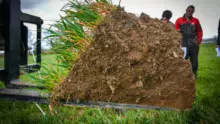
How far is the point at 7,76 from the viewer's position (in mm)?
2936

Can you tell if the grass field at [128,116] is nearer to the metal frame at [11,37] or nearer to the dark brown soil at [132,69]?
the dark brown soil at [132,69]

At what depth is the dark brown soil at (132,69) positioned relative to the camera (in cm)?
222

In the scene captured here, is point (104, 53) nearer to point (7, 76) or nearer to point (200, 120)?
point (200, 120)

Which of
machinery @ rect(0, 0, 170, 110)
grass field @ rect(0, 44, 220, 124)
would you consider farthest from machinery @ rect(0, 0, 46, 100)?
grass field @ rect(0, 44, 220, 124)

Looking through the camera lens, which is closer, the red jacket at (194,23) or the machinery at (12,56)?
the machinery at (12,56)

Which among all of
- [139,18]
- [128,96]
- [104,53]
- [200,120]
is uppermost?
[139,18]

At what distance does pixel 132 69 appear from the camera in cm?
223

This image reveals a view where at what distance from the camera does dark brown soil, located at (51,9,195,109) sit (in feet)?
7.30

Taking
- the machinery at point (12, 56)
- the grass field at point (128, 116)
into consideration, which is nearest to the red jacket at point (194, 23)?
the grass field at point (128, 116)

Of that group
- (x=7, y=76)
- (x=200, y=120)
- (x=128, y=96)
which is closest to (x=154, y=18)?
(x=128, y=96)

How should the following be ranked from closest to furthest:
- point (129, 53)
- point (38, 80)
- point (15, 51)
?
point (129, 53), point (38, 80), point (15, 51)

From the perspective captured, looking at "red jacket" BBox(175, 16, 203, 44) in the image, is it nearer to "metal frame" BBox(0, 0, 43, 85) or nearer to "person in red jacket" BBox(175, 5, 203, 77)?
"person in red jacket" BBox(175, 5, 203, 77)

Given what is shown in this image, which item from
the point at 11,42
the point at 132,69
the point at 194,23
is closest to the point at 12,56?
the point at 11,42

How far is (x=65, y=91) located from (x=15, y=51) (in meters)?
0.96
